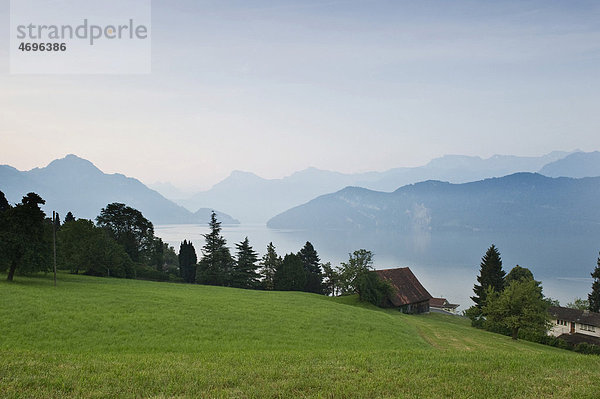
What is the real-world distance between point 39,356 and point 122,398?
182 inches

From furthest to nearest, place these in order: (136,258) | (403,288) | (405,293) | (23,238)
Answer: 1. (136,258)
2. (403,288)
3. (405,293)
4. (23,238)

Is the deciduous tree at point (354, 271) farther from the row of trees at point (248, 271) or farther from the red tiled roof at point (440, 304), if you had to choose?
the red tiled roof at point (440, 304)

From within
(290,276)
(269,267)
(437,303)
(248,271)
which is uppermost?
(269,267)

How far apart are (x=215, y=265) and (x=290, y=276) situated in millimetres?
12392

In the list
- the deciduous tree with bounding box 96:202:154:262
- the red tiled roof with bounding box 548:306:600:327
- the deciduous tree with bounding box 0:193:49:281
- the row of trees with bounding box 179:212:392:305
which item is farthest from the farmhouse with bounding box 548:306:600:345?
the deciduous tree with bounding box 96:202:154:262

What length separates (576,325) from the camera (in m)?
48.8

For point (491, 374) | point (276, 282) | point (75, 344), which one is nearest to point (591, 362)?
point (491, 374)

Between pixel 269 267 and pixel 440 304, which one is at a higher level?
pixel 269 267

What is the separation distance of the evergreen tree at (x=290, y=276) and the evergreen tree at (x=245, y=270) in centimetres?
361

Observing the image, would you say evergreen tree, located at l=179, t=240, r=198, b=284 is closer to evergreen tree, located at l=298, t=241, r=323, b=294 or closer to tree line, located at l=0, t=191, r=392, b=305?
tree line, located at l=0, t=191, r=392, b=305

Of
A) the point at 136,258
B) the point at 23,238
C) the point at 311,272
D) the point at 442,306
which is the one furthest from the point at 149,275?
the point at 442,306

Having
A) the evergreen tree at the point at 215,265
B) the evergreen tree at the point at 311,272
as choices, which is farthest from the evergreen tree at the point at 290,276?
the evergreen tree at the point at 215,265

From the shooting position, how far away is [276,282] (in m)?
56.3

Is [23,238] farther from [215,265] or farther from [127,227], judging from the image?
[127,227]
